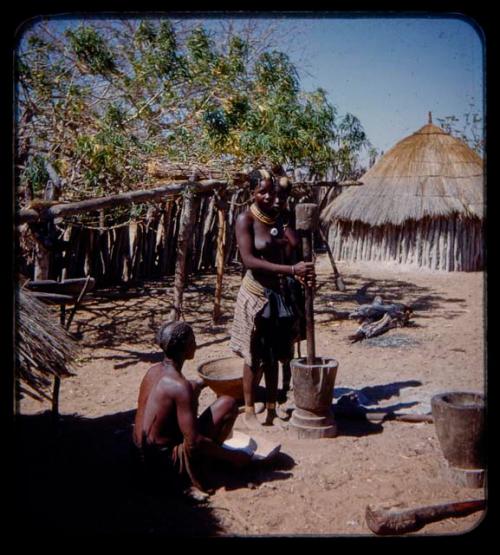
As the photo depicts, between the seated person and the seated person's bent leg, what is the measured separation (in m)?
0.05

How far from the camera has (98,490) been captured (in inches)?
131

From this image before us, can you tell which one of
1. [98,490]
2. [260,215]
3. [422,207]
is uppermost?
[422,207]

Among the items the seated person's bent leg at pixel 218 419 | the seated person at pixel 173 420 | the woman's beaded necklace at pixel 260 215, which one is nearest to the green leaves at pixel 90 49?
the woman's beaded necklace at pixel 260 215

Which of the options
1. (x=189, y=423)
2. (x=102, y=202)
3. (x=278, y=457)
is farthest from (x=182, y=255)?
(x=189, y=423)

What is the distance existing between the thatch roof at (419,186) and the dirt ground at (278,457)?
22.0ft

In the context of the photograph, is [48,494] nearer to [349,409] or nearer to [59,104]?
[349,409]

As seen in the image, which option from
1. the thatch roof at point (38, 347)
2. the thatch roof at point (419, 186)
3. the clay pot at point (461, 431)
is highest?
the thatch roof at point (419, 186)

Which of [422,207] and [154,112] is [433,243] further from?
[154,112]

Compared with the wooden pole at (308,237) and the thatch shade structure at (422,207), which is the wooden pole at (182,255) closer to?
the wooden pole at (308,237)

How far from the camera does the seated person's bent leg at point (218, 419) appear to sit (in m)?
3.34

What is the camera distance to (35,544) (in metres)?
2.70

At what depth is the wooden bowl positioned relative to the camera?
4500mm

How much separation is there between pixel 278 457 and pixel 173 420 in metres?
0.95

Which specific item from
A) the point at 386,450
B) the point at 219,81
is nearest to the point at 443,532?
the point at 386,450
